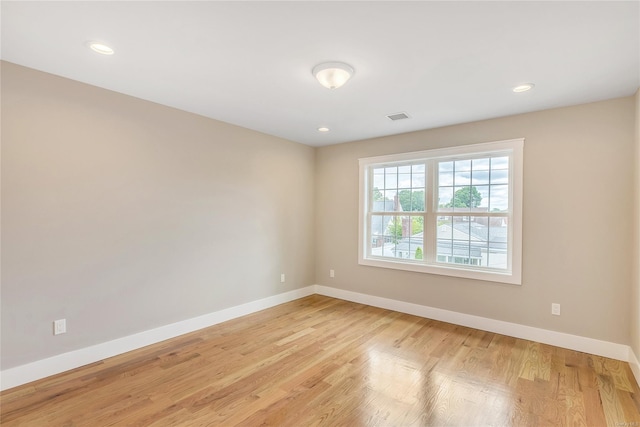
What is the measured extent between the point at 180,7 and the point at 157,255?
2371 millimetres

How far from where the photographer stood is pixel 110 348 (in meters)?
2.80

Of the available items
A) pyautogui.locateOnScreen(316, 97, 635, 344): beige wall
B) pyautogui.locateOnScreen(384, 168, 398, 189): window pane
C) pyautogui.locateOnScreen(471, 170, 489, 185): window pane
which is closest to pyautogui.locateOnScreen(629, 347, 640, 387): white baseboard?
pyautogui.locateOnScreen(316, 97, 635, 344): beige wall

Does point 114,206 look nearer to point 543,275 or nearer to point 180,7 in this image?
point 180,7

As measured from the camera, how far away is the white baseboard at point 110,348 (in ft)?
7.64

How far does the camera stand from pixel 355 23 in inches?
69.6

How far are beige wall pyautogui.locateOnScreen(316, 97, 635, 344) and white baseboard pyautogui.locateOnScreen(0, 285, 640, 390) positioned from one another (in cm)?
8

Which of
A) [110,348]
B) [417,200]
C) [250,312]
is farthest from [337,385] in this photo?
[417,200]

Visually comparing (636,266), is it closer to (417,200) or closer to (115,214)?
(417,200)

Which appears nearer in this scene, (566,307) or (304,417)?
(304,417)

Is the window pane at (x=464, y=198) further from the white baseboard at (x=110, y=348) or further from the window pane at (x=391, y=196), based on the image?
the white baseboard at (x=110, y=348)

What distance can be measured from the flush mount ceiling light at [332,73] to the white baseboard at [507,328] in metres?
3.07

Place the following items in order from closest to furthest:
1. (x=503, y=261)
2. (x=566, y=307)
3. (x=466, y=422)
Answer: (x=466, y=422), (x=566, y=307), (x=503, y=261)

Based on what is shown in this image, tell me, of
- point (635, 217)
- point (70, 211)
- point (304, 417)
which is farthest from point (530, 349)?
point (70, 211)

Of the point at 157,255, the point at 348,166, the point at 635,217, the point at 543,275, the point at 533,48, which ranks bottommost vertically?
the point at 543,275
